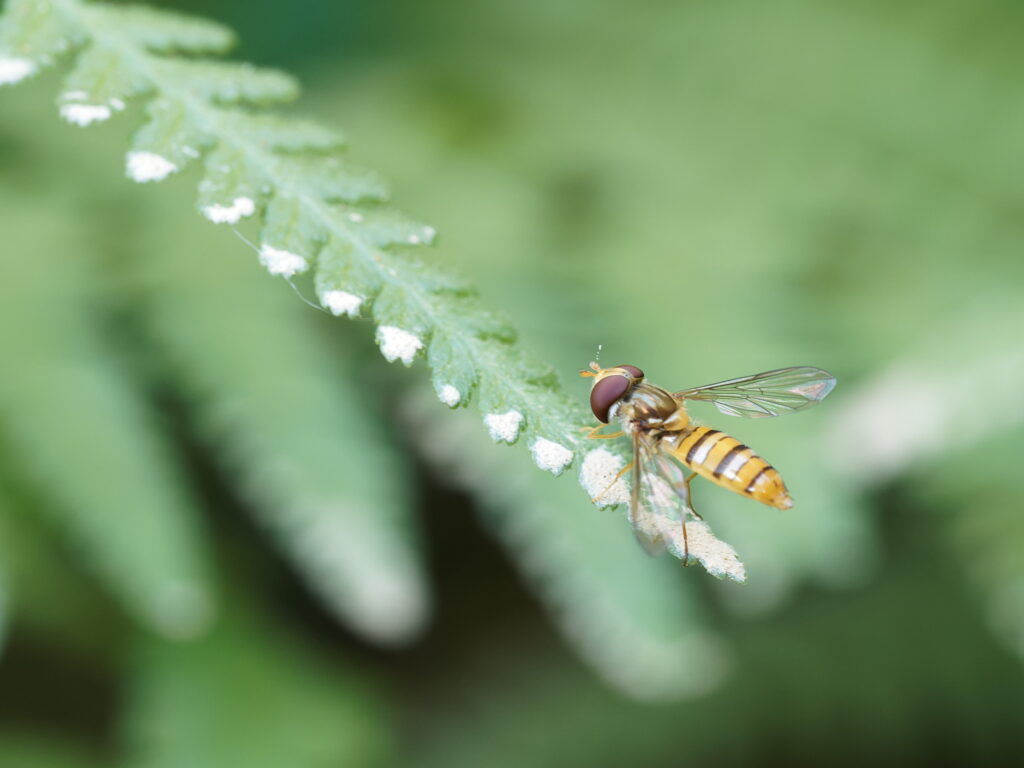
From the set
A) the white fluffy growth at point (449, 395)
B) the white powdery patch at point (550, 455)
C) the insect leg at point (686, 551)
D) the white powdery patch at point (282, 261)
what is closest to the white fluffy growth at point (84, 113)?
the white powdery patch at point (282, 261)

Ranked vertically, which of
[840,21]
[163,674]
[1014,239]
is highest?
[840,21]

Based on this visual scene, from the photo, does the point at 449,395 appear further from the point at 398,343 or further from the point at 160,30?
the point at 160,30

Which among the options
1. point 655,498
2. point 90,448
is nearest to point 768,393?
point 655,498

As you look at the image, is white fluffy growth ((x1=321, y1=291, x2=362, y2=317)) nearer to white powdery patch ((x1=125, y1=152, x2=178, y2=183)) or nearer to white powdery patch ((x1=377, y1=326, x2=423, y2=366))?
white powdery patch ((x1=377, y1=326, x2=423, y2=366))

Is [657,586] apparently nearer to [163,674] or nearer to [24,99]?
[163,674]

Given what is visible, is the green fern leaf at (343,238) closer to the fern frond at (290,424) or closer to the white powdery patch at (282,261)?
the white powdery patch at (282,261)

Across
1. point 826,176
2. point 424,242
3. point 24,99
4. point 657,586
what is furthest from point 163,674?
point 826,176
